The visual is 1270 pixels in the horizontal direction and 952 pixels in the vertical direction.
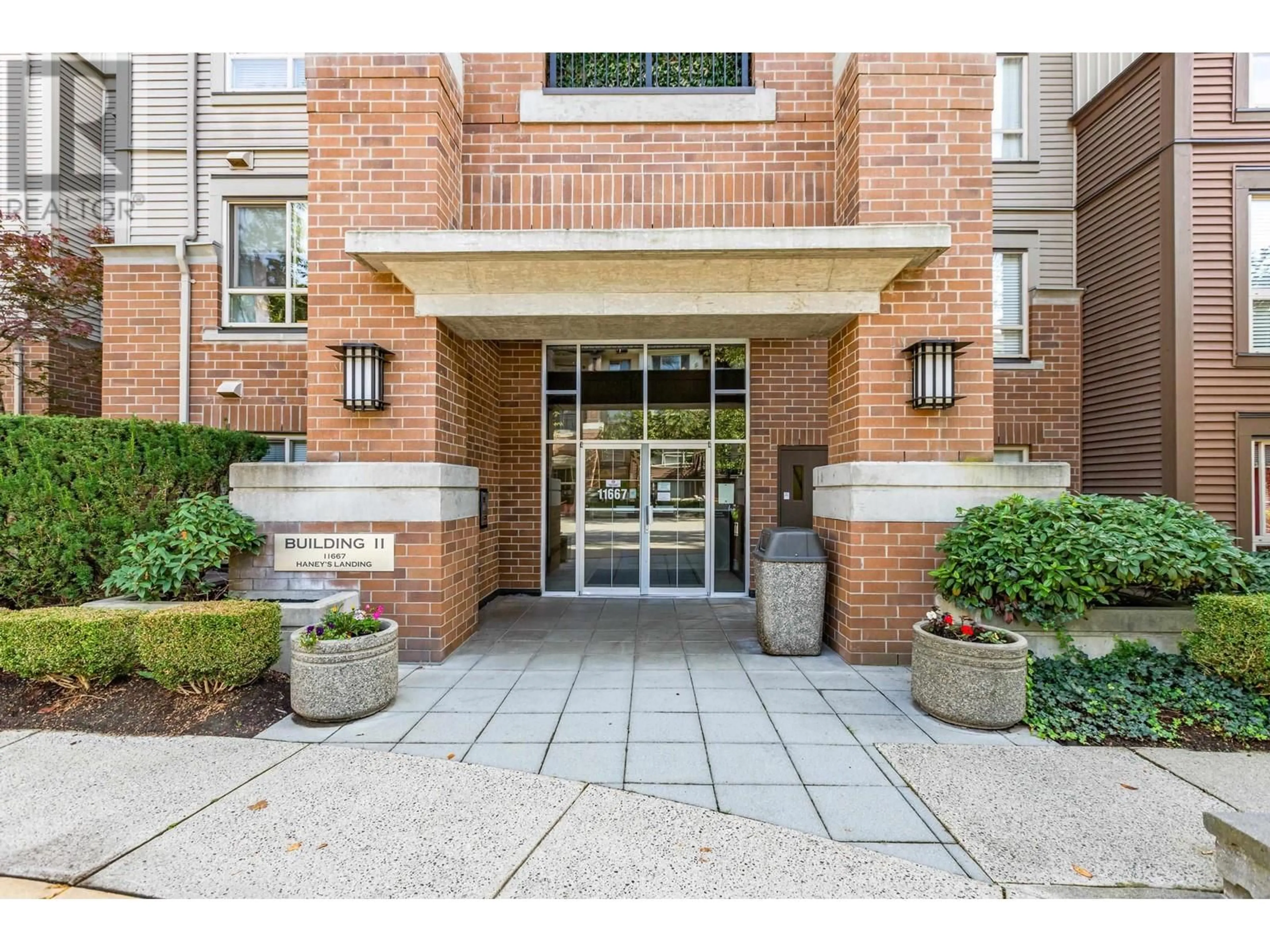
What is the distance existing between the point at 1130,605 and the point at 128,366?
37.3ft

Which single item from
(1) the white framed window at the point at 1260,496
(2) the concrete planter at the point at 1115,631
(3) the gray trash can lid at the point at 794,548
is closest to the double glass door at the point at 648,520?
(3) the gray trash can lid at the point at 794,548

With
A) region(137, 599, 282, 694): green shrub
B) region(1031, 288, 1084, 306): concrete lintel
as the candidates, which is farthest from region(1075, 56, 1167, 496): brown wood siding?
region(137, 599, 282, 694): green shrub

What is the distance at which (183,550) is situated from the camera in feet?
15.3

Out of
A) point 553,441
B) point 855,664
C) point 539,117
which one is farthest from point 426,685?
point 539,117

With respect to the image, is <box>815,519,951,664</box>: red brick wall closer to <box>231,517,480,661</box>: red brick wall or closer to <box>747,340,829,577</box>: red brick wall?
<box>747,340,829,577</box>: red brick wall

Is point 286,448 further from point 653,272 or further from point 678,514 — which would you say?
point 653,272

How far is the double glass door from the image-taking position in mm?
8000

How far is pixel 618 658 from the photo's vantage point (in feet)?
16.9

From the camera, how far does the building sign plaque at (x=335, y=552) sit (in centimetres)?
507

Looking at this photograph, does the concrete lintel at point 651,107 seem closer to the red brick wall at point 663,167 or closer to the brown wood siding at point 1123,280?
the red brick wall at point 663,167

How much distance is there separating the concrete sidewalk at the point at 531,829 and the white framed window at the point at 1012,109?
9.33m

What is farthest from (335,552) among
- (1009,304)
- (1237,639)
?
(1009,304)

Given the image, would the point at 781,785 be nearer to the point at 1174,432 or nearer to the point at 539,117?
the point at 539,117

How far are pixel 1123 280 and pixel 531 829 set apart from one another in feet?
34.0
